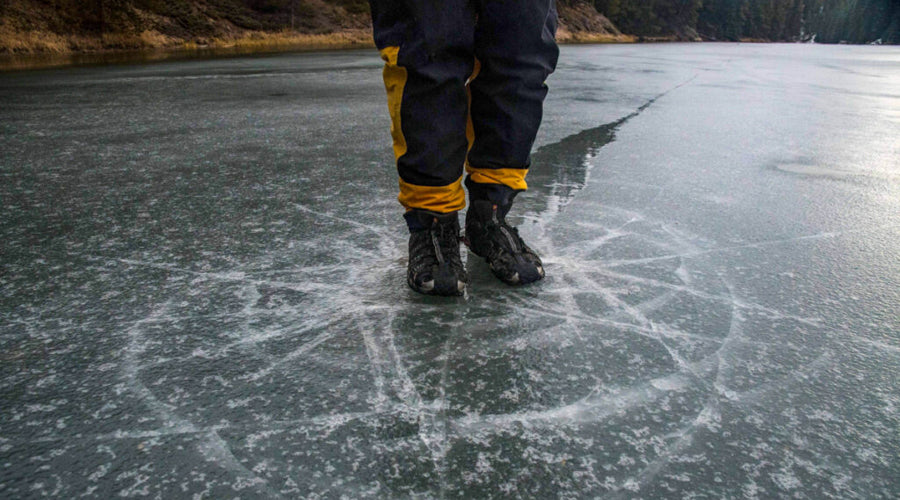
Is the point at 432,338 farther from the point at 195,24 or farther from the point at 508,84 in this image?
the point at 195,24

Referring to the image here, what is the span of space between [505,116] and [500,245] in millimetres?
341

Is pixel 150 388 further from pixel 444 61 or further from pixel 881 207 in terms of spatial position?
pixel 881 207

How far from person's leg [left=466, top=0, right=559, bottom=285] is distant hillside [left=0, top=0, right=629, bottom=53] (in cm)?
1273

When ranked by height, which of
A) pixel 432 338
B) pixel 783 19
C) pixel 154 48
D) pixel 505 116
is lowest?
pixel 432 338

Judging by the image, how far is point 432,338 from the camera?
4.10 feet

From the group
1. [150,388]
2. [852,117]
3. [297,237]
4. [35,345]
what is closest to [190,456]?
[150,388]

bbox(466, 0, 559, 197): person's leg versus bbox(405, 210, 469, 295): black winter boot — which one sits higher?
bbox(466, 0, 559, 197): person's leg

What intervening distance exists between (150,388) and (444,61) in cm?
96

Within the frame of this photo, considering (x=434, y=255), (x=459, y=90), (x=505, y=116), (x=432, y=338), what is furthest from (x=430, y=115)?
Result: (x=432, y=338)

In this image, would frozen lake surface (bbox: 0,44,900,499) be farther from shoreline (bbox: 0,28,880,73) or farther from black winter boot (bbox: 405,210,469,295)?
shoreline (bbox: 0,28,880,73)

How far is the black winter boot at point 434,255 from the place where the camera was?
1.45 m

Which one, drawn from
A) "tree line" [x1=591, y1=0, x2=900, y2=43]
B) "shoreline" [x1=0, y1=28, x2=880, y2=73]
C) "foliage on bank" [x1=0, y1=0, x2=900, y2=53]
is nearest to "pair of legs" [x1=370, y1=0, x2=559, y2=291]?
"shoreline" [x1=0, y1=28, x2=880, y2=73]

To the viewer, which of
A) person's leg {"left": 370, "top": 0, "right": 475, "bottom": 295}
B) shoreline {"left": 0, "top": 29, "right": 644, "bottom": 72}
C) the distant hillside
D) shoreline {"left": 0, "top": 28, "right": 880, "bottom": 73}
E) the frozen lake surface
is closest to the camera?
the frozen lake surface

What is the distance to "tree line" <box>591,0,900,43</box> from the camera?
182 feet
